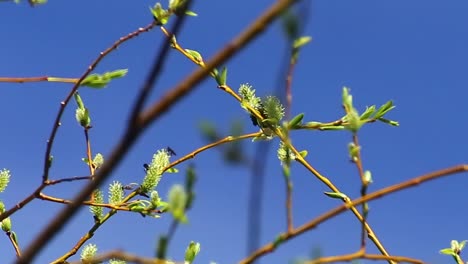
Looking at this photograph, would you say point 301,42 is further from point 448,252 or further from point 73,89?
point 448,252

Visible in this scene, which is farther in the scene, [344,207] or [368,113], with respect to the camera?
[368,113]

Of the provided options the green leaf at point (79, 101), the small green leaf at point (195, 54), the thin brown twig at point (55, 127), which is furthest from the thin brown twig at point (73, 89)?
the small green leaf at point (195, 54)

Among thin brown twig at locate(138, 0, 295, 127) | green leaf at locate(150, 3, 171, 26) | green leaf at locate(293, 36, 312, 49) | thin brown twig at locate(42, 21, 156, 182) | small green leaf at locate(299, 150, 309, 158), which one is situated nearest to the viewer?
thin brown twig at locate(138, 0, 295, 127)

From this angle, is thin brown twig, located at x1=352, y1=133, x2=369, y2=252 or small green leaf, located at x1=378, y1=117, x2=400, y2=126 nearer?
thin brown twig, located at x1=352, y1=133, x2=369, y2=252

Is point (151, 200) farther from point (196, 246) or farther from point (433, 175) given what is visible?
point (433, 175)

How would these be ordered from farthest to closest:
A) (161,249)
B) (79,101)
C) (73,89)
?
(79,101)
(73,89)
(161,249)

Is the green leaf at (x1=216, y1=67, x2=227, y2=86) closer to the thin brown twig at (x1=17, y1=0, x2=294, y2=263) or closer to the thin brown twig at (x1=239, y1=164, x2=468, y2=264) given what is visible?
the thin brown twig at (x1=239, y1=164, x2=468, y2=264)

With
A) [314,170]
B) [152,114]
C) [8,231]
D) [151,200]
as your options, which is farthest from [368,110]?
[152,114]

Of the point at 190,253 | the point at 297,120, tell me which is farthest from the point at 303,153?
the point at 190,253

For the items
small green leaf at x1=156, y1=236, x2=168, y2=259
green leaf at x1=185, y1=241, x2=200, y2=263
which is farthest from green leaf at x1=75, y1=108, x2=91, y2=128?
small green leaf at x1=156, y1=236, x2=168, y2=259

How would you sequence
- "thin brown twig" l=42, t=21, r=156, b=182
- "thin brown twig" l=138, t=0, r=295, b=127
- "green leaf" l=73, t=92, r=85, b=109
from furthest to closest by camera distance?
"green leaf" l=73, t=92, r=85, b=109, "thin brown twig" l=42, t=21, r=156, b=182, "thin brown twig" l=138, t=0, r=295, b=127
